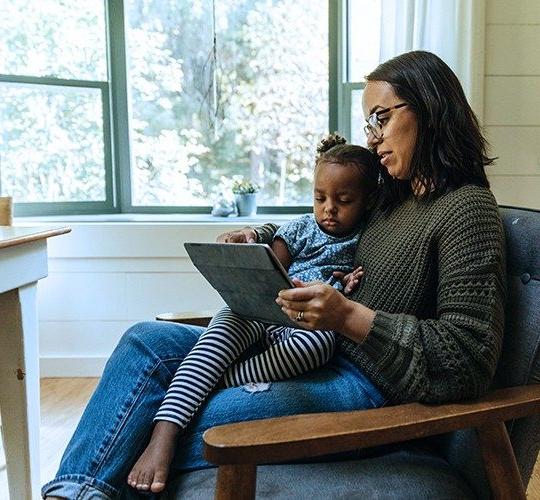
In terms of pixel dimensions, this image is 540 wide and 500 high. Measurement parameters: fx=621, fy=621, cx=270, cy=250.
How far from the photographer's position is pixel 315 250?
4.73 feet

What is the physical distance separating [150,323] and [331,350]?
0.38 meters

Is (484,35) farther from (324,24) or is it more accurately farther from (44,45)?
(44,45)

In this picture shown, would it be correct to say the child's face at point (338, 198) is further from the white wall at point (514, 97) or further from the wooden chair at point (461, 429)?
the white wall at point (514, 97)

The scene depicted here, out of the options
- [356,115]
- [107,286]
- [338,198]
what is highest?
[356,115]

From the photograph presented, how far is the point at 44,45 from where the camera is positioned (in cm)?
286

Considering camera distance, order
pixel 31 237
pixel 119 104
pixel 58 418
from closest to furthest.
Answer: pixel 31 237 < pixel 58 418 < pixel 119 104

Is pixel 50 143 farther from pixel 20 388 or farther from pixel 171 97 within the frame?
pixel 20 388

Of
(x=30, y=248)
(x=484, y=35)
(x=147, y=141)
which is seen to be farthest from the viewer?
(x=147, y=141)

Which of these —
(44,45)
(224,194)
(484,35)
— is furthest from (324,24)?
(44,45)

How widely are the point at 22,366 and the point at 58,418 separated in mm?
921

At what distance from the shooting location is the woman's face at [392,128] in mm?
1189

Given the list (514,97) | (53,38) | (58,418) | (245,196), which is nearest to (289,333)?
(58,418)

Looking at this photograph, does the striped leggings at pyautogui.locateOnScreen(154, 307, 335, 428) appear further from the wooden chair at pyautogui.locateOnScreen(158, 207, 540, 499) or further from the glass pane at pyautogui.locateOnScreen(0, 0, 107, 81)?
the glass pane at pyautogui.locateOnScreen(0, 0, 107, 81)

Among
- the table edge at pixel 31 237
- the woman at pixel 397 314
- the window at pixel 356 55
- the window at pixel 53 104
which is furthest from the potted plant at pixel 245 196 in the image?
the woman at pixel 397 314
